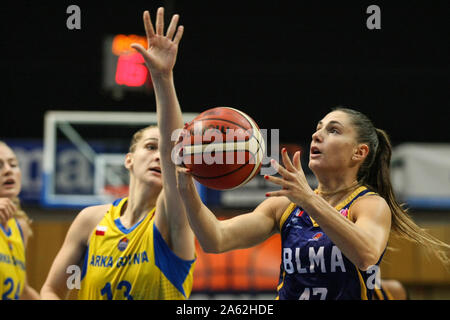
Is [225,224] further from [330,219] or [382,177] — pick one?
[382,177]

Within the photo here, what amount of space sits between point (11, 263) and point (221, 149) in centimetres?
197

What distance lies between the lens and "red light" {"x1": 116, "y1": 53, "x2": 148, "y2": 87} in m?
7.42

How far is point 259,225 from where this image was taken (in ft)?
9.62

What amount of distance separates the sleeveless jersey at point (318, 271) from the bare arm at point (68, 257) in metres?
1.24

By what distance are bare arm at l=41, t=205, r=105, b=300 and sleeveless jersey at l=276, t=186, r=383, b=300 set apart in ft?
4.06

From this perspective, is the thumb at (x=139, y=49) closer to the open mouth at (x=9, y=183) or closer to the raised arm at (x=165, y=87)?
the raised arm at (x=165, y=87)

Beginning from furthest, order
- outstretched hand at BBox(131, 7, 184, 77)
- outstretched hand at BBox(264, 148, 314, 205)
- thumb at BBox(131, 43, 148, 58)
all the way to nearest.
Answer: outstretched hand at BBox(131, 7, 184, 77), thumb at BBox(131, 43, 148, 58), outstretched hand at BBox(264, 148, 314, 205)

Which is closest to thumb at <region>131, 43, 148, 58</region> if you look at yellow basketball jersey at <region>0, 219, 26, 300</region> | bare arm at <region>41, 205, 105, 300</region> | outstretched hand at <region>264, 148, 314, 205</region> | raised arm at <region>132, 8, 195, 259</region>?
raised arm at <region>132, 8, 195, 259</region>

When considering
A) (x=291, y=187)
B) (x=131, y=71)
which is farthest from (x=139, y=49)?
(x=131, y=71)

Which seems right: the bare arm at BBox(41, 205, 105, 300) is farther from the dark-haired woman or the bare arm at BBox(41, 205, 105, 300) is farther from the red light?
the red light

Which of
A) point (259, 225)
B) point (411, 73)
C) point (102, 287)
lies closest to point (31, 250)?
point (102, 287)

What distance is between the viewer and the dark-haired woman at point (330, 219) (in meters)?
2.44

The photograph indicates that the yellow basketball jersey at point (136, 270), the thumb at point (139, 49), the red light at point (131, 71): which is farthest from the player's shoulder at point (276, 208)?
the red light at point (131, 71)

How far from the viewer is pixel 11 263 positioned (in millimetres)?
3760
